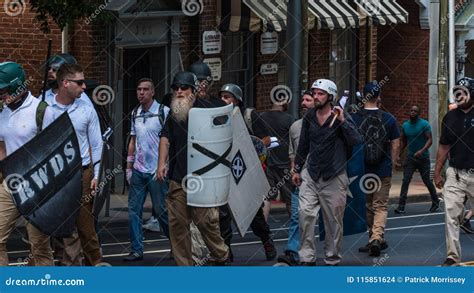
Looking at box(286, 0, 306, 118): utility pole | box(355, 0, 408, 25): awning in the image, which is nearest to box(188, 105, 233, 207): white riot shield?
box(286, 0, 306, 118): utility pole

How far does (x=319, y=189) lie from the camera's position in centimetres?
1495

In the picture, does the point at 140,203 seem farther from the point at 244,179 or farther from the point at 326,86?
the point at 326,86

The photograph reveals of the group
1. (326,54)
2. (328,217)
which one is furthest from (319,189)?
(326,54)

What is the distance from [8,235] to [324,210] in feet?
11.8

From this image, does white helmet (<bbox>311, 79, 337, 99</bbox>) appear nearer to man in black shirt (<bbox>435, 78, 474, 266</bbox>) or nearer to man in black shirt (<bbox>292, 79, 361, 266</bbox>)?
man in black shirt (<bbox>292, 79, 361, 266</bbox>)

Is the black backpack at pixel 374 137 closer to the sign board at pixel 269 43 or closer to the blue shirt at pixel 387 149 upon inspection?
the blue shirt at pixel 387 149

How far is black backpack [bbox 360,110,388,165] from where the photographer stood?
16516 mm

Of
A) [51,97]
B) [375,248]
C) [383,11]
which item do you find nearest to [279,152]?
[375,248]

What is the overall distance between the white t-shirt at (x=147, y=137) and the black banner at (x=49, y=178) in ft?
10.4

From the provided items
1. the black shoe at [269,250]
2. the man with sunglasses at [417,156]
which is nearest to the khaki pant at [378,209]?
the black shoe at [269,250]

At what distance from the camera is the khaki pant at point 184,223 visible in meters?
13.6
